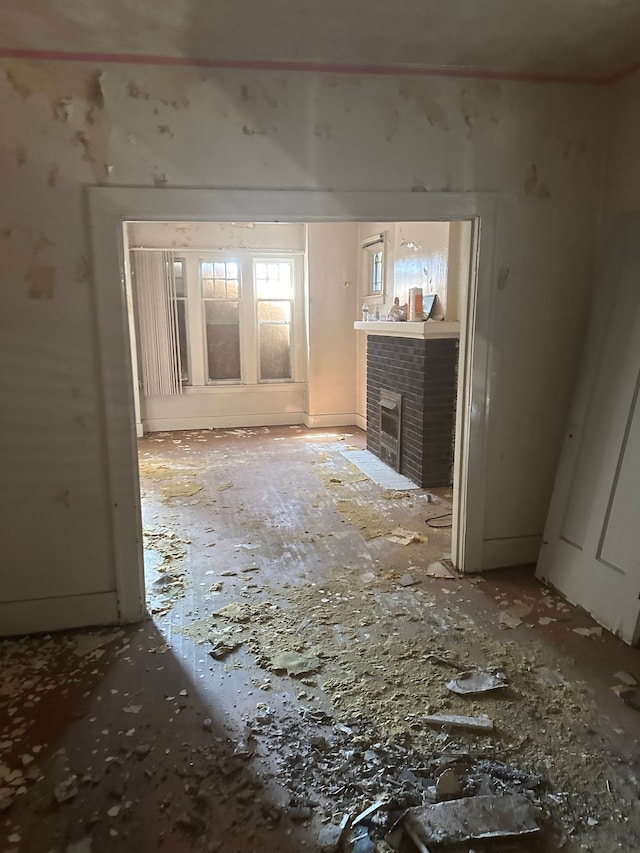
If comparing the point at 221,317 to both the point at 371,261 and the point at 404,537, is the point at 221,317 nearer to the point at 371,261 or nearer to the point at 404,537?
the point at 371,261

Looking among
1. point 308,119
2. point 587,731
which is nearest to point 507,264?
point 308,119

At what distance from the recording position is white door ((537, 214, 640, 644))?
2.59 m

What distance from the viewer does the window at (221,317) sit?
22.8 ft

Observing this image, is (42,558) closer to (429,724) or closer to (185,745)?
(185,745)

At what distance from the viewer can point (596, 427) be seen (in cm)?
288

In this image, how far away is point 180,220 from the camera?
256 centimetres

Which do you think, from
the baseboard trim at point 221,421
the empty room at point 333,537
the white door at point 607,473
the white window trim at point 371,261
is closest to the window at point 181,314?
the baseboard trim at point 221,421

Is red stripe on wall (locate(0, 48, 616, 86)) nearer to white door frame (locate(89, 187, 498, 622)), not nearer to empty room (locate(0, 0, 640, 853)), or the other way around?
empty room (locate(0, 0, 640, 853))

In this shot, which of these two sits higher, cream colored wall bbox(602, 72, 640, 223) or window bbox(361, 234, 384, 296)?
cream colored wall bbox(602, 72, 640, 223)

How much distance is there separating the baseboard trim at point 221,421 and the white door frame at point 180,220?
4.48 metres

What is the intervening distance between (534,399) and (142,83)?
2.36 metres

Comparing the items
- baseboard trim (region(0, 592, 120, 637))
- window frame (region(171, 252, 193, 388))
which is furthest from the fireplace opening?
baseboard trim (region(0, 592, 120, 637))

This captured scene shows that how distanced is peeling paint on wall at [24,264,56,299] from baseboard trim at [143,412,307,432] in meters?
4.65

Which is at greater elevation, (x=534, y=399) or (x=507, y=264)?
(x=507, y=264)
